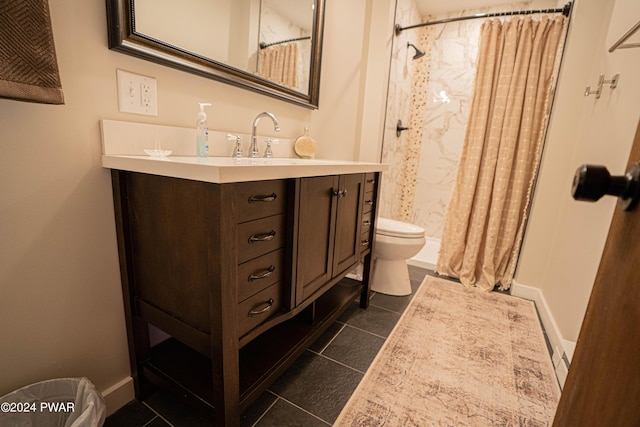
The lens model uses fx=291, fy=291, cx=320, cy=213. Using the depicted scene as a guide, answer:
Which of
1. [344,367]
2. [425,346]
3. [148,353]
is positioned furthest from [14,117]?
[425,346]

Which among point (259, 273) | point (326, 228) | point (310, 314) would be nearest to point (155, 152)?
point (259, 273)

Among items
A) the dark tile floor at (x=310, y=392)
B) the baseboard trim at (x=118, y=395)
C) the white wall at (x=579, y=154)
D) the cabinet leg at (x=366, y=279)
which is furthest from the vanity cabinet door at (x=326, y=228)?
the white wall at (x=579, y=154)

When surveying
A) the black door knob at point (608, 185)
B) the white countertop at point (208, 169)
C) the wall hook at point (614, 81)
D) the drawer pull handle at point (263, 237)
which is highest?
the wall hook at point (614, 81)

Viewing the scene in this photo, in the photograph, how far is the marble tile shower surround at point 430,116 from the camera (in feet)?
8.84

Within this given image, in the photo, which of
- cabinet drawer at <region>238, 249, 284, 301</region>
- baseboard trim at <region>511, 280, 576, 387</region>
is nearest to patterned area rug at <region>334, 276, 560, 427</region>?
baseboard trim at <region>511, 280, 576, 387</region>

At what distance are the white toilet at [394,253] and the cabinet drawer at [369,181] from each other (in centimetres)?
33

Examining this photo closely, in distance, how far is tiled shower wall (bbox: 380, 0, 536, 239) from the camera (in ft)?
8.84

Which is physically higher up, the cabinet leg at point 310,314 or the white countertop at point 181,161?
the white countertop at point 181,161

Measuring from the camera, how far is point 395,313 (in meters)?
→ 1.80

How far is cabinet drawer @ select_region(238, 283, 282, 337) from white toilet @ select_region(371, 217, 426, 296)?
105cm

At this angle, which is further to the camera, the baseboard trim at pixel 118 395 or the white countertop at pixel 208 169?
the baseboard trim at pixel 118 395

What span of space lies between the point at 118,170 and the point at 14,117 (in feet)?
0.83

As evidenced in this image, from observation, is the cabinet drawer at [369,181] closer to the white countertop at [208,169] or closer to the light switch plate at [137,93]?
the white countertop at [208,169]

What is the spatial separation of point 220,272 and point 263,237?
17 cm
